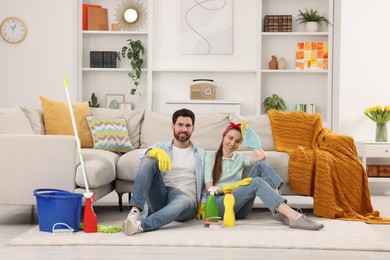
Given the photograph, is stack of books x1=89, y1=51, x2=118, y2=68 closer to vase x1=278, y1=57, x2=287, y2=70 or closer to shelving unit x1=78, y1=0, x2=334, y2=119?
shelving unit x1=78, y1=0, x2=334, y2=119

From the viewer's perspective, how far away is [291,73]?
25.0 feet

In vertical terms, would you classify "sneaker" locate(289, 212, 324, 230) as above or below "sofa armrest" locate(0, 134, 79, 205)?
below

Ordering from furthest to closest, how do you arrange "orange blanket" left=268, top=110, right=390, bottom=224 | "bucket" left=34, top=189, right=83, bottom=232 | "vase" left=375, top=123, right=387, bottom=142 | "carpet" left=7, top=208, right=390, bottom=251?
"vase" left=375, top=123, right=387, bottom=142 → "orange blanket" left=268, top=110, right=390, bottom=224 → "bucket" left=34, top=189, right=83, bottom=232 → "carpet" left=7, top=208, right=390, bottom=251

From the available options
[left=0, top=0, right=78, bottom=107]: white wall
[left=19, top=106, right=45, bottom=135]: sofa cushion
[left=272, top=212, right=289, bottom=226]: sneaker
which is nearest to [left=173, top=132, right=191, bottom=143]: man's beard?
[left=272, top=212, right=289, bottom=226]: sneaker

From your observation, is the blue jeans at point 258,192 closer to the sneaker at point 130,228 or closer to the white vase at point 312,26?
the sneaker at point 130,228

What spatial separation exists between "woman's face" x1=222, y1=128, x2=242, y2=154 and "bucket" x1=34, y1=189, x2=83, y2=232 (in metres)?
1.06

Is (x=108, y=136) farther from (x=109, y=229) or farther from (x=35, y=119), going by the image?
(x=109, y=229)

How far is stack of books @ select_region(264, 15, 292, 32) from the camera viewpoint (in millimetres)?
7453

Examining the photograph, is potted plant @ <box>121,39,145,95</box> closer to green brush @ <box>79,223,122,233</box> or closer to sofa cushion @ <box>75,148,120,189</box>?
sofa cushion @ <box>75,148,120,189</box>

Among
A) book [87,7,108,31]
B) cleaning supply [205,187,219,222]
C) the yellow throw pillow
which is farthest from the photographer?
book [87,7,108,31]

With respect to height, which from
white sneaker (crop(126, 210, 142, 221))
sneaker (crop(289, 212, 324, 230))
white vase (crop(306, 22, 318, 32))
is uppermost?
white vase (crop(306, 22, 318, 32))

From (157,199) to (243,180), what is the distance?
22.2 inches

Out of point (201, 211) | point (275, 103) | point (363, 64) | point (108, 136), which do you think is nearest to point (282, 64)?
point (275, 103)

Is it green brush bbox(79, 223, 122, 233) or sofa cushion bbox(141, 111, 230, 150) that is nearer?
green brush bbox(79, 223, 122, 233)
